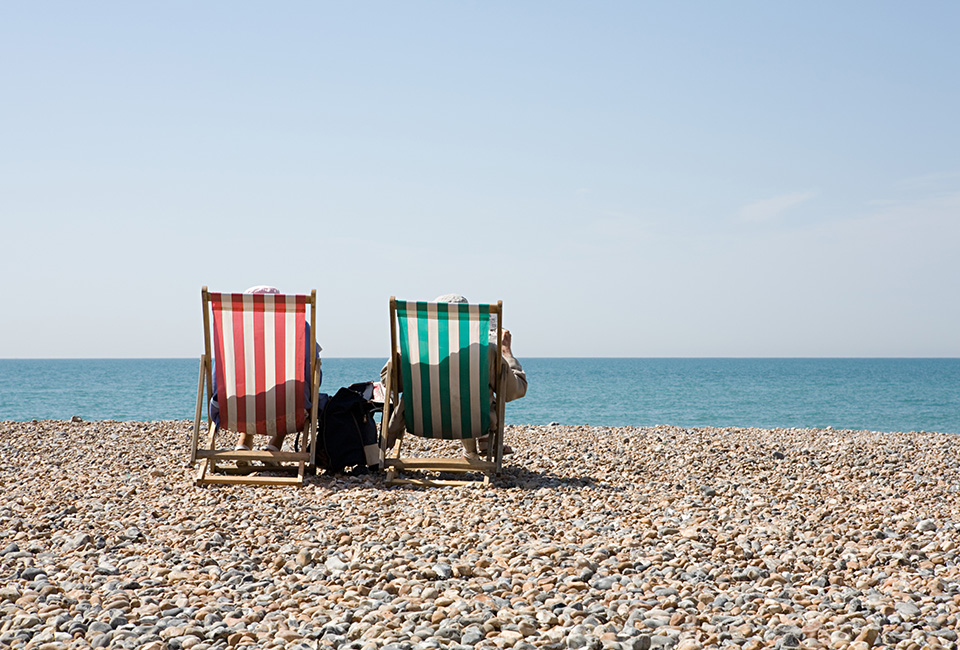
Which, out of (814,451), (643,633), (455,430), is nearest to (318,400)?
(455,430)

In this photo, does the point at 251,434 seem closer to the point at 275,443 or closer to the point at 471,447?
the point at 275,443

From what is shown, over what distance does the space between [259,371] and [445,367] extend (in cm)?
127

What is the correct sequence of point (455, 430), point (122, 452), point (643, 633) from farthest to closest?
point (122, 452) < point (455, 430) < point (643, 633)

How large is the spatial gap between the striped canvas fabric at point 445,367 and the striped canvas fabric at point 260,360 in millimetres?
728

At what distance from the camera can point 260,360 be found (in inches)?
221

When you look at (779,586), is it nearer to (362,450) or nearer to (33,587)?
(33,587)

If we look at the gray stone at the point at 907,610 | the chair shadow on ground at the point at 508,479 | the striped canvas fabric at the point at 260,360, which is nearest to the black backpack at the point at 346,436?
the chair shadow on ground at the point at 508,479

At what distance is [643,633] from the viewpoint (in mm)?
2650

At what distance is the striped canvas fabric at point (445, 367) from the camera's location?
5559 mm

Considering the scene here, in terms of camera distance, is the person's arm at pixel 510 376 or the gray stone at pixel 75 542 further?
the person's arm at pixel 510 376

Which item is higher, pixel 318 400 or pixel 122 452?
pixel 318 400

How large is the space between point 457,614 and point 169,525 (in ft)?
6.63

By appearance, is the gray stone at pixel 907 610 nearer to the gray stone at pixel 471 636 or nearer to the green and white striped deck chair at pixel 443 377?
the gray stone at pixel 471 636

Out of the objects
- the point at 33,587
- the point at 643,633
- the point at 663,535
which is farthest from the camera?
the point at 663,535
